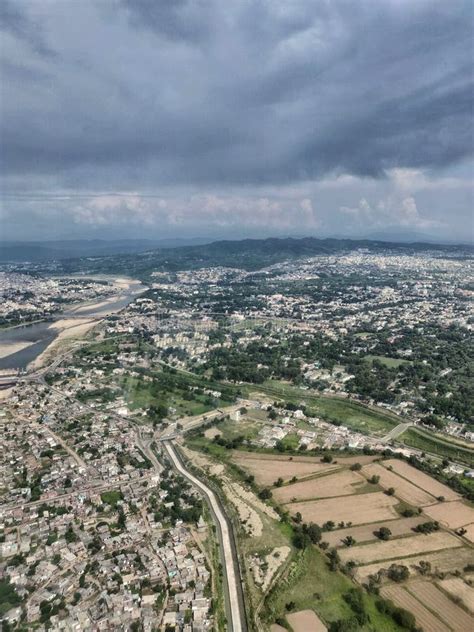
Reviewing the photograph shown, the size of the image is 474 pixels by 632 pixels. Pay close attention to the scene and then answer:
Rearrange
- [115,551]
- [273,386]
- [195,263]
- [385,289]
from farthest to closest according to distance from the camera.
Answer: [195,263] < [385,289] < [273,386] < [115,551]

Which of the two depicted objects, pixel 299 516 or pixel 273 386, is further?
pixel 273 386

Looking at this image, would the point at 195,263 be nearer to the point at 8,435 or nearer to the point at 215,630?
the point at 8,435

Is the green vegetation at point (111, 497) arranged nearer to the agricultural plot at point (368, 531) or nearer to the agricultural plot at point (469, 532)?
the agricultural plot at point (368, 531)

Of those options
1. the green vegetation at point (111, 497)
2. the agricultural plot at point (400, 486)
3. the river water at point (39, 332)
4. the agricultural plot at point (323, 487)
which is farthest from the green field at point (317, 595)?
the river water at point (39, 332)

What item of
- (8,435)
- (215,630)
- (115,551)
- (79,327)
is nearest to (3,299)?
(79,327)

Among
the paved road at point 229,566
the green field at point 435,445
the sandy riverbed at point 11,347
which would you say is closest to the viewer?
the paved road at point 229,566

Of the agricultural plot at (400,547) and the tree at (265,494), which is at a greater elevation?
the tree at (265,494)

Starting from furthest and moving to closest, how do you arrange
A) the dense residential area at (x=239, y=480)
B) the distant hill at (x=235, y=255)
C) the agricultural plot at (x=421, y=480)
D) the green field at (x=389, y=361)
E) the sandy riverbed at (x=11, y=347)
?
the distant hill at (x=235, y=255) → the sandy riverbed at (x=11, y=347) → the green field at (x=389, y=361) → the agricultural plot at (x=421, y=480) → the dense residential area at (x=239, y=480)
